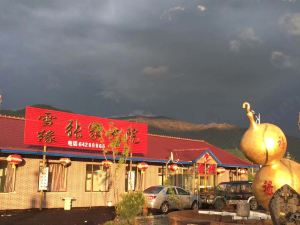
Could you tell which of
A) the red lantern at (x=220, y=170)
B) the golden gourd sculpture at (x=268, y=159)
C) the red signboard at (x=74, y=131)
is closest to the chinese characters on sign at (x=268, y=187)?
the golden gourd sculpture at (x=268, y=159)

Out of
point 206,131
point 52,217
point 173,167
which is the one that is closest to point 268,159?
point 52,217

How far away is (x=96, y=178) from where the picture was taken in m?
28.3

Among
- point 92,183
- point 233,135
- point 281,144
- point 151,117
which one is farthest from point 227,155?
point 151,117

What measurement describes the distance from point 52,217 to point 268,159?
13296mm

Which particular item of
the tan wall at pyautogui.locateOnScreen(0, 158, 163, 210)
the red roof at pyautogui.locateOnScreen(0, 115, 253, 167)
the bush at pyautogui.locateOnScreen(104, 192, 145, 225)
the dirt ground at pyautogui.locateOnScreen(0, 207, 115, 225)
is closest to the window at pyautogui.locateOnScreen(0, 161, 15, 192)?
the tan wall at pyautogui.locateOnScreen(0, 158, 163, 210)

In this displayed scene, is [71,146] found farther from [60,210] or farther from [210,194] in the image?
[210,194]

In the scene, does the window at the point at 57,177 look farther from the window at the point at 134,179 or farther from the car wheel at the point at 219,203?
the car wheel at the point at 219,203

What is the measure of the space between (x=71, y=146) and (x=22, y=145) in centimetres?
318

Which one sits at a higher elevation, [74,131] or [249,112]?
[74,131]

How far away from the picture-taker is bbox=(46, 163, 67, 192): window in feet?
84.1

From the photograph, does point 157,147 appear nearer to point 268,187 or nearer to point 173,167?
point 173,167

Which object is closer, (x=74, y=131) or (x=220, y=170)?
(x=74, y=131)

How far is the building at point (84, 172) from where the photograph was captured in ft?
78.1

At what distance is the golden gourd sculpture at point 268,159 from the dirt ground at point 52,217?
10.1 metres
